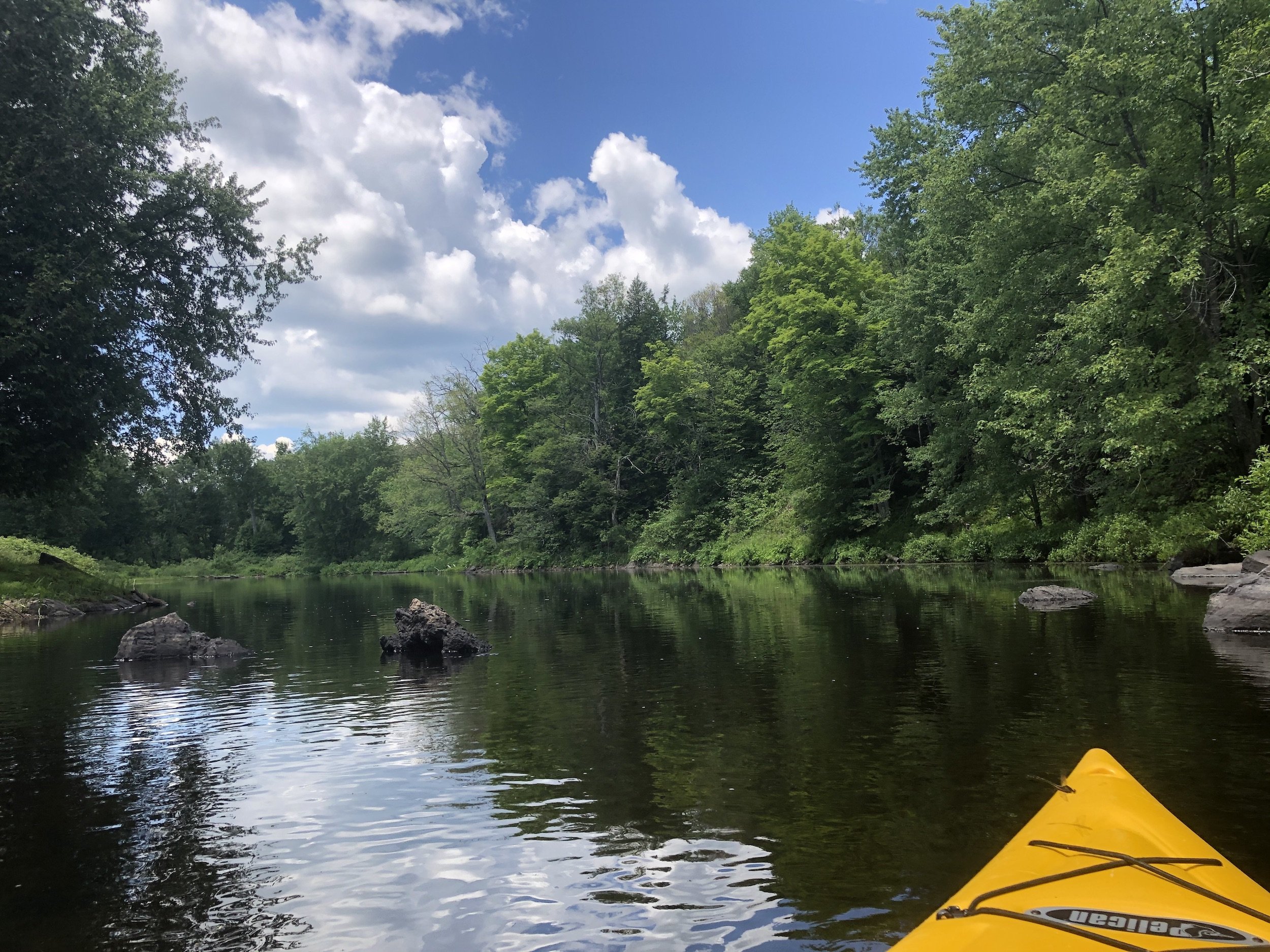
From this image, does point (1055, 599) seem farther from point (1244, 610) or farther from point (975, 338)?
point (975, 338)

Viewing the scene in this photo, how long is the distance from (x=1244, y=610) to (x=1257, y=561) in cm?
276

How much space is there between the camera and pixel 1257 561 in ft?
49.5

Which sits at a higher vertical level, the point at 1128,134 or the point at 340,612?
the point at 1128,134

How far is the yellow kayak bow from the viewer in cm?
324

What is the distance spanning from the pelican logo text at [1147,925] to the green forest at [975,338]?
55.9 feet

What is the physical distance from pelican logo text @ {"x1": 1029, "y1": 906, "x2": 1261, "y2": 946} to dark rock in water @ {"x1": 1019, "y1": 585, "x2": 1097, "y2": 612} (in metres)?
14.9

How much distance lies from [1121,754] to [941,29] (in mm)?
30849

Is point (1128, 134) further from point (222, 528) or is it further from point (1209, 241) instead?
point (222, 528)

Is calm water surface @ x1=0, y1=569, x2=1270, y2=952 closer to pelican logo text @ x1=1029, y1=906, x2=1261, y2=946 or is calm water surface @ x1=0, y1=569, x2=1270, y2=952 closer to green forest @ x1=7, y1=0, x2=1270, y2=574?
pelican logo text @ x1=1029, y1=906, x2=1261, y2=946

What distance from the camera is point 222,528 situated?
309 feet

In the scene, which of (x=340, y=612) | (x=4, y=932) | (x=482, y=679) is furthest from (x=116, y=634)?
(x=4, y=932)

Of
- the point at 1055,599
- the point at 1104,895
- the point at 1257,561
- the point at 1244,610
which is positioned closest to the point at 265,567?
the point at 1055,599

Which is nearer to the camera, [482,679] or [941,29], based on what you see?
[482,679]

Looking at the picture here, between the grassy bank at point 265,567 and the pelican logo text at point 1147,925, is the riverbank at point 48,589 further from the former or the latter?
the grassy bank at point 265,567
